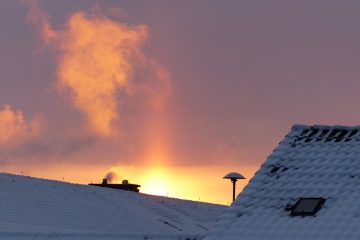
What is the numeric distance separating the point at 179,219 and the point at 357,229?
37.5 metres

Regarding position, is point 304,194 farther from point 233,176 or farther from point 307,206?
point 233,176

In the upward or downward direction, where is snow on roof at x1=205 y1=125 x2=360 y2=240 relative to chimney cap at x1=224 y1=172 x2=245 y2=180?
downward

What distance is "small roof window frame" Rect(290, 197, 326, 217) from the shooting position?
26953mm

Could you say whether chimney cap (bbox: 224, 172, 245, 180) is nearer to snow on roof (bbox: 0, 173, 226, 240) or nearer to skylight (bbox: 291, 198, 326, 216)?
snow on roof (bbox: 0, 173, 226, 240)

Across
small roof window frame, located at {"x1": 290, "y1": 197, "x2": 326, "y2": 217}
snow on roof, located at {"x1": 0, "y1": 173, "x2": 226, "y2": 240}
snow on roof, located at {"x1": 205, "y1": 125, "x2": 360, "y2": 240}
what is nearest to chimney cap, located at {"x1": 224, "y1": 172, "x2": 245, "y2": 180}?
snow on roof, located at {"x1": 0, "y1": 173, "x2": 226, "y2": 240}

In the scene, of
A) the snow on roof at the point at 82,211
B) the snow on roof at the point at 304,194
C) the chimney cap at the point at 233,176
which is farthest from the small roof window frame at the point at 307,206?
the chimney cap at the point at 233,176

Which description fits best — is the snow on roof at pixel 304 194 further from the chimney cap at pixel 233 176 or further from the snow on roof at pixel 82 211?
the chimney cap at pixel 233 176

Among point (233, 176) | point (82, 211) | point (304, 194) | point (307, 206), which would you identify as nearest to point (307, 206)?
point (307, 206)

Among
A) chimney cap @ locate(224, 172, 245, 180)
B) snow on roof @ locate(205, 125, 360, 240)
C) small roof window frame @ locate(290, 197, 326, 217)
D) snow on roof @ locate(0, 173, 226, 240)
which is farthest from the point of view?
snow on roof @ locate(0, 173, 226, 240)

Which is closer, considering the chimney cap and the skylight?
the skylight

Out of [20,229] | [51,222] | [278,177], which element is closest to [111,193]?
[51,222]

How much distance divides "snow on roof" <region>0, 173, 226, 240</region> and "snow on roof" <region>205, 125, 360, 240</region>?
16.3m

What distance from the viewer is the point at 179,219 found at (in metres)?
62.8

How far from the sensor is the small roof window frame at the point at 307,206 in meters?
27.0
